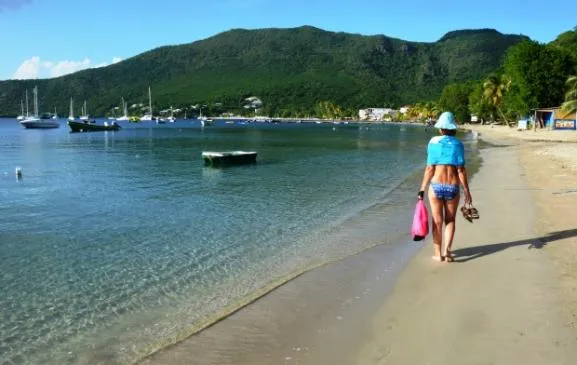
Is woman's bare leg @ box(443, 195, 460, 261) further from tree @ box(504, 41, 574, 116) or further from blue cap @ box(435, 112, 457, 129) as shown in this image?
tree @ box(504, 41, 574, 116)

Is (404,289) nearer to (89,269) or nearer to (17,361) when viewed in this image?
(17,361)

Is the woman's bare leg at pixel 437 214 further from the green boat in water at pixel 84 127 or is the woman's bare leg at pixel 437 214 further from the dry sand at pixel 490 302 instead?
the green boat in water at pixel 84 127

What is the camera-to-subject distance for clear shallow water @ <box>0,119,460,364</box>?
782cm

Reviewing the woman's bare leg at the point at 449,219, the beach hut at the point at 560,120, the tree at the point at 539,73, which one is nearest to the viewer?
the woman's bare leg at the point at 449,219

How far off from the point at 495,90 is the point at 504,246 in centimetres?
11071

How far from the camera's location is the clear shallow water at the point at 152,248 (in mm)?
7824

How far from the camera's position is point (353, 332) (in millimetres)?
6895

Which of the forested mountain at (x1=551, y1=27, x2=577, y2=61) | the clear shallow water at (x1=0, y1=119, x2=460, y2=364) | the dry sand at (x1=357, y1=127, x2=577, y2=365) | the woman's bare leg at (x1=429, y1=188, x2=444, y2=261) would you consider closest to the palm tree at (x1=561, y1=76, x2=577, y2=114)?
the clear shallow water at (x1=0, y1=119, x2=460, y2=364)

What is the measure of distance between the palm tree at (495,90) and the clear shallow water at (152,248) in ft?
302

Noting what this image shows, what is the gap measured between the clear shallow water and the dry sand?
257cm

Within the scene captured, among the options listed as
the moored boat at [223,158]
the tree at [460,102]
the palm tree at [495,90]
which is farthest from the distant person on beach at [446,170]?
the tree at [460,102]

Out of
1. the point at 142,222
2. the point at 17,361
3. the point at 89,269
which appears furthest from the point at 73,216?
the point at 17,361

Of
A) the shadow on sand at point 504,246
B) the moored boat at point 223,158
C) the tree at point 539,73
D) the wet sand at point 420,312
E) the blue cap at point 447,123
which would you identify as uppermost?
the tree at point 539,73

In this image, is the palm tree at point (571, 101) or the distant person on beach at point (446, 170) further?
the palm tree at point (571, 101)
